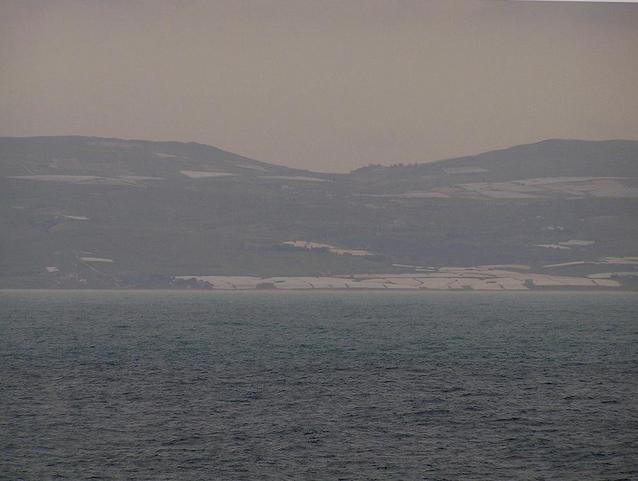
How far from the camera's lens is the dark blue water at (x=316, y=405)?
137ft

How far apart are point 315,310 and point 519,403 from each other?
9709 cm

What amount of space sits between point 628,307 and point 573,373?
103 metres

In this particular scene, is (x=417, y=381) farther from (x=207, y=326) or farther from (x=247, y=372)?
(x=207, y=326)

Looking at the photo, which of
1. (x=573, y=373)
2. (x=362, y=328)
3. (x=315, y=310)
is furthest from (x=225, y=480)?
(x=315, y=310)

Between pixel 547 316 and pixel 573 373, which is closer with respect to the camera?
pixel 573 373

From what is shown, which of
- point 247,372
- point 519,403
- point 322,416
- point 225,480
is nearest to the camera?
point 225,480

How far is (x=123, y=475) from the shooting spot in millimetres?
39375

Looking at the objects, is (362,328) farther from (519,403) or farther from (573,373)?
(519,403)

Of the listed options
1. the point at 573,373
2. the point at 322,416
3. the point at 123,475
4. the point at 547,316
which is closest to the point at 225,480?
the point at 123,475

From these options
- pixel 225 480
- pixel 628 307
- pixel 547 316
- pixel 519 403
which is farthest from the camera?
pixel 628 307

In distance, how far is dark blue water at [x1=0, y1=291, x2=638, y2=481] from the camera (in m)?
41.7

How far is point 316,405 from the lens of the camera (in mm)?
55000

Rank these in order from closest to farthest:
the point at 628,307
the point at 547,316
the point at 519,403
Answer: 1. the point at 519,403
2. the point at 547,316
3. the point at 628,307

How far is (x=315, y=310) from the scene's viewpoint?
154m
